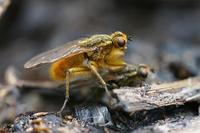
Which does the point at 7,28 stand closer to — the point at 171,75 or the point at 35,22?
the point at 35,22

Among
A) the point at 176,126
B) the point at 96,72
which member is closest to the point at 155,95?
the point at 176,126

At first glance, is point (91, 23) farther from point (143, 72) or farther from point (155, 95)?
point (155, 95)

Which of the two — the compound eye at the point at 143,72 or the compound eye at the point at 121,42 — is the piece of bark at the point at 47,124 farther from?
the compound eye at the point at 121,42

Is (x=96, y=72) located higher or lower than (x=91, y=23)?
lower

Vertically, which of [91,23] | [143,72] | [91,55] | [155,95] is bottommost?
[155,95]

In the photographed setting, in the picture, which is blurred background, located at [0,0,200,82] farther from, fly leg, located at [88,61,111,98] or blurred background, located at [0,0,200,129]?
fly leg, located at [88,61,111,98]

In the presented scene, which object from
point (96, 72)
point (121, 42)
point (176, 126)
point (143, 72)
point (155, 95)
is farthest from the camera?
point (121, 42)
